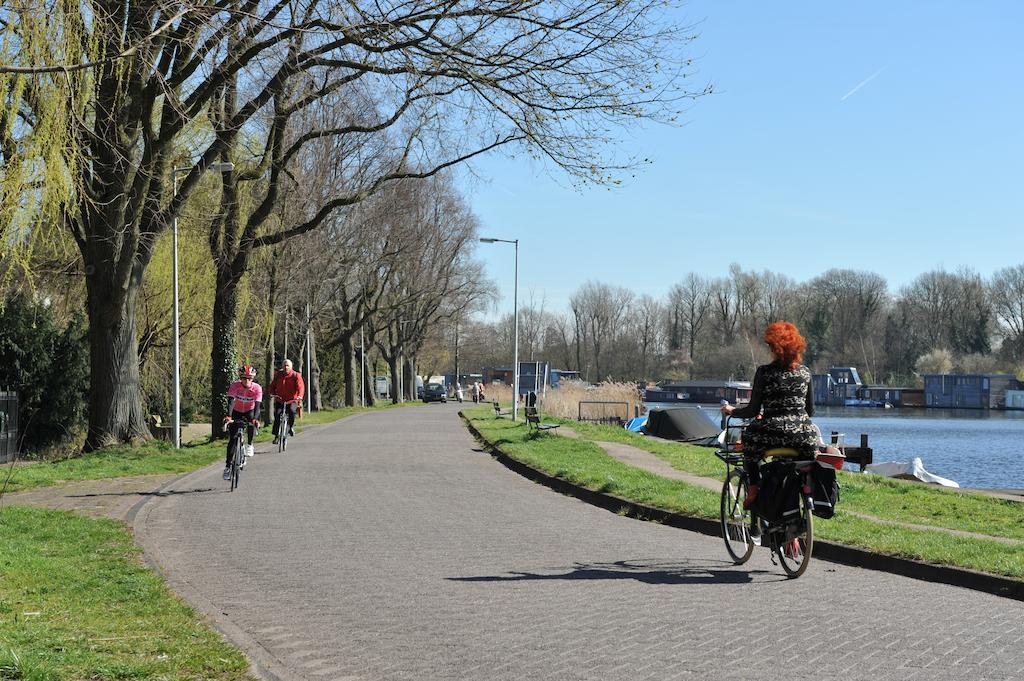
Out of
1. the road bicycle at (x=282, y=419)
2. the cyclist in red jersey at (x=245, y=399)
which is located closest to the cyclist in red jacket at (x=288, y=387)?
the road bicycle at (x=282, y=419)

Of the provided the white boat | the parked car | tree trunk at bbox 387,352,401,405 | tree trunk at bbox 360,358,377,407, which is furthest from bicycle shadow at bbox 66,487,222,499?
the parked car

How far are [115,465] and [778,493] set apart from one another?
13.5m

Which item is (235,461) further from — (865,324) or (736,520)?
(865,324)

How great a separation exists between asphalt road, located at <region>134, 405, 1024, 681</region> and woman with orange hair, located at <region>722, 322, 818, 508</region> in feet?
3.36

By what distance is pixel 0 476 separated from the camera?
17.4 m

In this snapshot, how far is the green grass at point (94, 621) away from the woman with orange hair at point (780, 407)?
14.4 feet

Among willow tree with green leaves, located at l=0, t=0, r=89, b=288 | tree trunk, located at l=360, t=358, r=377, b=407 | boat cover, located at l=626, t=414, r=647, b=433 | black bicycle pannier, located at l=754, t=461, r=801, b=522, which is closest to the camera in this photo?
black bicycle pannier, located at l=754, t=461, r=801, b=522

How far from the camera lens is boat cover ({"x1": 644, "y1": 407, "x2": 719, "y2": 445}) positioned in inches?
1551

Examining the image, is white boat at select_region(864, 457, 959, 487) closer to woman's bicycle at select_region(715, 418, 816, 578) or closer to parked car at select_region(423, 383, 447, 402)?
woman's bicycle at select_region(715, 418, 816, 578)

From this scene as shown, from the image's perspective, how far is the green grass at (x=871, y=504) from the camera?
9547 millimetres

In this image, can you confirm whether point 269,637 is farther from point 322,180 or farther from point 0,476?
point 322,180

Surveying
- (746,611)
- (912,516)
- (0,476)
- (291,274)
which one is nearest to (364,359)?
(291,274)

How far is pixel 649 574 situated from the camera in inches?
350

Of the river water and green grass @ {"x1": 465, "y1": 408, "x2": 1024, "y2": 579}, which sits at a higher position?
green grass @ {"x1": 465, "y1": 408, "x2": 1024, "y2": 579}
